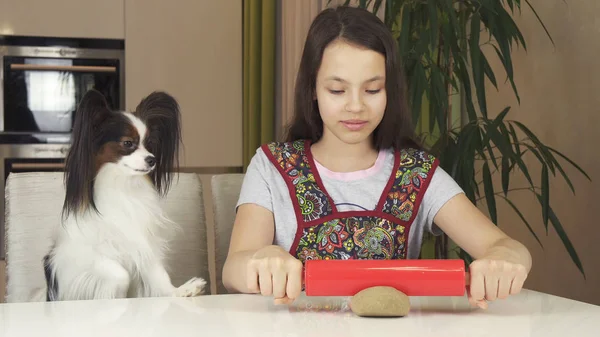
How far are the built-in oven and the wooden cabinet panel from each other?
0.18 meters

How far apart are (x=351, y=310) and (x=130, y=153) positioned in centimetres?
39

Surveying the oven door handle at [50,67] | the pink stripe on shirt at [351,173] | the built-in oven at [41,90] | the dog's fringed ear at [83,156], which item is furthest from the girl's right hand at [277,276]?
the oven door handle at [50,67]

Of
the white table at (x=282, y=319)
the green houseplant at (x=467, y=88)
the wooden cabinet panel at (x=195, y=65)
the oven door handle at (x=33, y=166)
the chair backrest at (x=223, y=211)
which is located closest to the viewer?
the white table at (x=282, y=319)

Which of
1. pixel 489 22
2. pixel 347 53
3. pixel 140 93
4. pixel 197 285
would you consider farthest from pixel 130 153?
pixel 140 93

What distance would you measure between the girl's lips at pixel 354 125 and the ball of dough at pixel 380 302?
507 millimetres

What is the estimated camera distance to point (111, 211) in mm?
1106

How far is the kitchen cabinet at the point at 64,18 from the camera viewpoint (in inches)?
152

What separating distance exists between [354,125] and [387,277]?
49 cm

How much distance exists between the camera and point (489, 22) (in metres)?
2.38

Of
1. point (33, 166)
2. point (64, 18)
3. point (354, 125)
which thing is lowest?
Result: point (33, 166)

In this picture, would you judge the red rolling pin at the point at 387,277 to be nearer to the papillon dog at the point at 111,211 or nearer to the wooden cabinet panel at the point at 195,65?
the papillon dog at the point at 111,211

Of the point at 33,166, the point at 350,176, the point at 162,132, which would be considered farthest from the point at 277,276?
the point at 33,166

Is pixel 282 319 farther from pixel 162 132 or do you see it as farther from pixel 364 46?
pixel 364 46

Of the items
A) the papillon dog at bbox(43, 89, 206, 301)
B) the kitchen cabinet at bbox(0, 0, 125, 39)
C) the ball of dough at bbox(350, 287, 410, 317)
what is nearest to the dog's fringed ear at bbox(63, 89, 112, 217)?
the papillon dog at bbox(43, 89, 206, 301)
